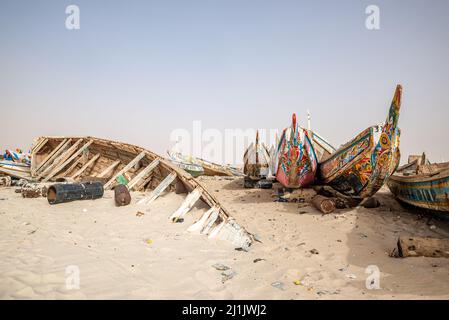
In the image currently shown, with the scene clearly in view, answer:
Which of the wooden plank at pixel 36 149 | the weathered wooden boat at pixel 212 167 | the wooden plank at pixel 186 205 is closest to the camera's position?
the wooden plank at pixel 186 205

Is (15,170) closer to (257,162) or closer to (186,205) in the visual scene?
(186,205)

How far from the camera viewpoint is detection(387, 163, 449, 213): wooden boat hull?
4.58 m

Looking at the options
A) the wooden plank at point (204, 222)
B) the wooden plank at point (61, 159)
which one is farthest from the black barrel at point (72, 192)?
the wooden plank at point (61, 159)

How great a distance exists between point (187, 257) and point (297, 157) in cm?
505

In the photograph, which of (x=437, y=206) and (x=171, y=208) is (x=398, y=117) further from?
(x=171, y=208)

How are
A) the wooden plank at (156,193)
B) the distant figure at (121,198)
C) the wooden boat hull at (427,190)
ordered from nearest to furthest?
the wooden boat hull at (427,190), the distant figure at (121,198), the wooden plank at (156,193)

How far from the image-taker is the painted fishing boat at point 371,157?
5859mm

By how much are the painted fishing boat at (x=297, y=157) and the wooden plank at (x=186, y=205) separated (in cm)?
352

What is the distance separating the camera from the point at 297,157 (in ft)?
25.1

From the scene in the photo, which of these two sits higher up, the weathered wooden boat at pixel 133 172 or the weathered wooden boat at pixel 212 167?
the weathered wooden boat at pixel 133 172

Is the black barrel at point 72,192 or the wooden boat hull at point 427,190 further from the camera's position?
the black barrel at point 72,192

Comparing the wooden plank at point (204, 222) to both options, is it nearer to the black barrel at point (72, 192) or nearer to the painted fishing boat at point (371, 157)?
the black barrel at point (72, 192)
